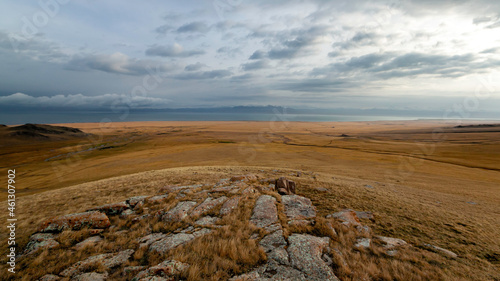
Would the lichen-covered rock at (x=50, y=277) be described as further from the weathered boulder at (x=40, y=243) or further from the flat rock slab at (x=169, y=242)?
the flat rock slab at (x=169, y=242)

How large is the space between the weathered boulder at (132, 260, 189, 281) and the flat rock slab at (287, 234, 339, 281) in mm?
4035

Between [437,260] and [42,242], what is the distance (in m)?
17.1

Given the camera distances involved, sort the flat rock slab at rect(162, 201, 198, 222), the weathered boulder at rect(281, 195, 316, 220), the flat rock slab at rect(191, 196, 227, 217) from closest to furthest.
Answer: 1. the flat rock slab at rect(162, 201, 198, 222)
2. the weathered boulder at rect(281, 195, 316, 220)
3. the flat rock slab at rect(191, 196, 227, 217)

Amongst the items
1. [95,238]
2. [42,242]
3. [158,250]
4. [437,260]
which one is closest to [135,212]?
[95,238]

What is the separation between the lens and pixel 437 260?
7.75 meters

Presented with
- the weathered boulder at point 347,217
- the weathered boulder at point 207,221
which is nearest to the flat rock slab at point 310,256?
the weathered boulder at point 347,217

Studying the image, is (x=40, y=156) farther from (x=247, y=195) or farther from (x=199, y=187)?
(x=247, y=195)

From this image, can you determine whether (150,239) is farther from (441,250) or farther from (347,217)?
(441,250)

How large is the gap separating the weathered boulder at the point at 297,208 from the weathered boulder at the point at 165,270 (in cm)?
629

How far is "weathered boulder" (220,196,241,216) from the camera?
11.4 metres

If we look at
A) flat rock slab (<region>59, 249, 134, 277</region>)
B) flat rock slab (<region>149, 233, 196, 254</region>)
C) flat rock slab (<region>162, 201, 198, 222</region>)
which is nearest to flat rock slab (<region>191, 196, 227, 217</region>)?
flat rock slab (<region>162, 201, 198, 222</region>)

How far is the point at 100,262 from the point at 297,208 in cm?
1003

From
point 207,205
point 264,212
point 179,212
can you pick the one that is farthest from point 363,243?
point 179,212

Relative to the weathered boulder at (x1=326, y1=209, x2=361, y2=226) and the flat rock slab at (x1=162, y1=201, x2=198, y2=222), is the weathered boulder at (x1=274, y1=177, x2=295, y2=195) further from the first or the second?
the flat rock slab at (x1=162, y1=201, x2=198, y2=222)
